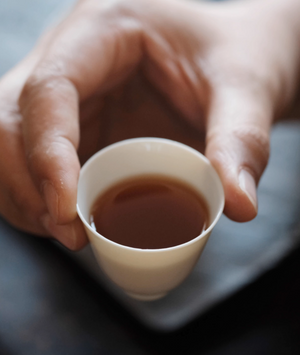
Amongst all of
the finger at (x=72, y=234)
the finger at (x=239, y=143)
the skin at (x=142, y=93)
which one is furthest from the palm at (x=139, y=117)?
the finger at (x=72, y=234)

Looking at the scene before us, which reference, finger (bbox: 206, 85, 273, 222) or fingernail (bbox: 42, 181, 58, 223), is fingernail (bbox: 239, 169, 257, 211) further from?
fingernail (bbox: 42, 181, 58, 223)

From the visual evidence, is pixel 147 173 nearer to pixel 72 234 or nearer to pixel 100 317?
pixel 72 234

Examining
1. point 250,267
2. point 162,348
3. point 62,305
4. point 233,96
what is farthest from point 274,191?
point 62,305

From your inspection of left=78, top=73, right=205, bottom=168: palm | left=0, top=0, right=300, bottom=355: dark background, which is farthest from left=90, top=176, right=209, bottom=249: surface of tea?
left=78, top=73, right=205, bottom=168: palm

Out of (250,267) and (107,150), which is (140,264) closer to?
(107,150)

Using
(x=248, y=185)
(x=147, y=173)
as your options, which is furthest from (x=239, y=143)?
(x=147, y=173)

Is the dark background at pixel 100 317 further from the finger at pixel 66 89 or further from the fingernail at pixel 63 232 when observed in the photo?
the finger at pixel 66 89
